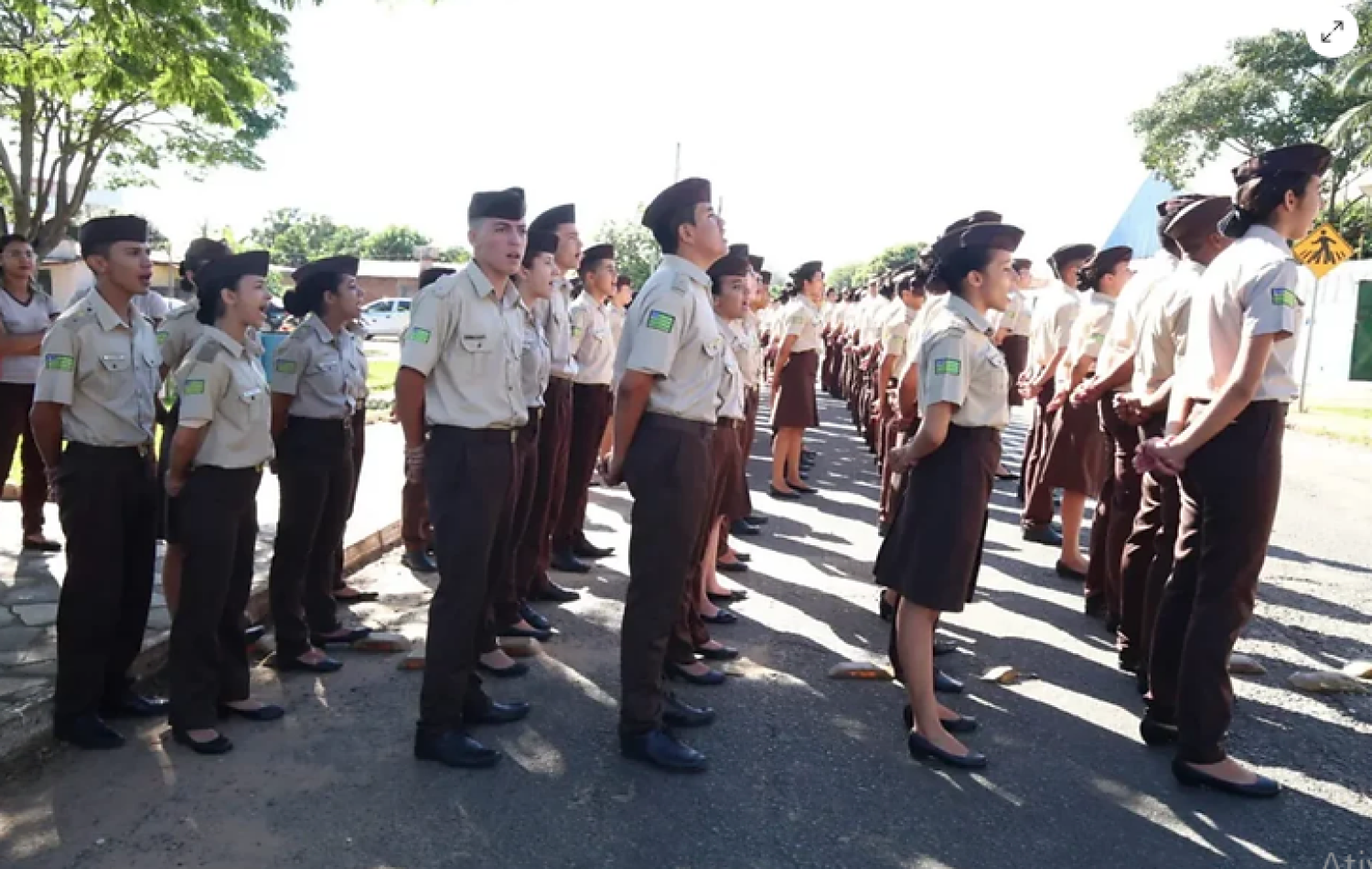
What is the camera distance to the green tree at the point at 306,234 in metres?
77.1

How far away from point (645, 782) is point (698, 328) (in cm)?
160

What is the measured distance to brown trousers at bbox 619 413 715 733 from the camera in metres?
3.59

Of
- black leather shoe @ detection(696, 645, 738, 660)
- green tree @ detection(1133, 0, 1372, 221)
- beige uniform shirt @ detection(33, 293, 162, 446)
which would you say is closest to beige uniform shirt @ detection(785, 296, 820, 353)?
black leather shoe @ detection(696, 645, 738, 660)

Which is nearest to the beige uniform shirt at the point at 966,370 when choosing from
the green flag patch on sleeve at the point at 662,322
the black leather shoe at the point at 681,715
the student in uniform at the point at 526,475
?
the green flag patch on sleeve at the point at 662,322

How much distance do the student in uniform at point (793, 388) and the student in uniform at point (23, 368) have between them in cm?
541

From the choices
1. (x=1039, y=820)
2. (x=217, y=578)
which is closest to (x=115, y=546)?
(x=217, y=578)

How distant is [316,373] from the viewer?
182 inches

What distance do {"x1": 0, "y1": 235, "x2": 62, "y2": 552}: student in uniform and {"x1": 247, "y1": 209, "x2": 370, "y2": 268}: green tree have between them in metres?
73.6

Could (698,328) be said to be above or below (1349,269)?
below

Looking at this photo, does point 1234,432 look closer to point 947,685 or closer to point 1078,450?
point 947,685

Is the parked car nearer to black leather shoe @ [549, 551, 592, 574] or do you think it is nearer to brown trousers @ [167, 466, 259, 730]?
black leather shoe @ [549, 551, 592, 574]

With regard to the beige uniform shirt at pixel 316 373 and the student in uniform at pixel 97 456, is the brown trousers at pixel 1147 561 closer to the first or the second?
the beige uniform shirt at pixel 316 373

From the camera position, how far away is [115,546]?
12.4ft

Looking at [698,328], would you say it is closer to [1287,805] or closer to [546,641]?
[546,641]
